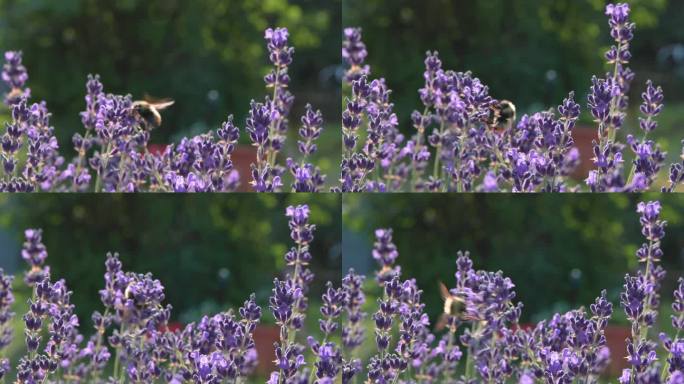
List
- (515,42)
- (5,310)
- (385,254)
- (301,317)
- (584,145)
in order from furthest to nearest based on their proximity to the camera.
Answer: (515,42)
(584,145)
(5,310)
(385,254)
(301,317)

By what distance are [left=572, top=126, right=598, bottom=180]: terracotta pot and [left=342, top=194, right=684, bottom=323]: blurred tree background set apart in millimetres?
113

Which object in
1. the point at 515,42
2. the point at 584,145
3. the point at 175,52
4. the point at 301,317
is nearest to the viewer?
the point at 301,317

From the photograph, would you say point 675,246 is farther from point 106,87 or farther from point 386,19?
point 106,87

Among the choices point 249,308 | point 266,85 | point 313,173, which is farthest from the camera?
point 266,85

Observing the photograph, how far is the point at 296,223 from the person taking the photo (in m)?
3.85

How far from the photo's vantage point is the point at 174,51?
189 inches

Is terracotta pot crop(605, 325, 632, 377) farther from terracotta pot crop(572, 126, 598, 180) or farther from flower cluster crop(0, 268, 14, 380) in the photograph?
flower cluster crop(0, 268, 14, 380)

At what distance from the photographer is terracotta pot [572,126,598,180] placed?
14.5 feet

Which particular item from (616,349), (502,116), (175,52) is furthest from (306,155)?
(616,349)

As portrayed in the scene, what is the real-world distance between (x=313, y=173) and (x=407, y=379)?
81cm

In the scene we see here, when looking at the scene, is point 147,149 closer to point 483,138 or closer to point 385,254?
point 385,254

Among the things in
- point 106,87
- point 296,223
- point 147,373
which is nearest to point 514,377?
point 296,223

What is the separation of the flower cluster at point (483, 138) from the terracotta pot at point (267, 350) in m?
0.59

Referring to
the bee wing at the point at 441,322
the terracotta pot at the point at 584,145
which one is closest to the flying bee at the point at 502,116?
the terracotta pot at the point at 584,145
